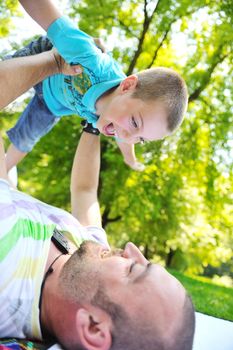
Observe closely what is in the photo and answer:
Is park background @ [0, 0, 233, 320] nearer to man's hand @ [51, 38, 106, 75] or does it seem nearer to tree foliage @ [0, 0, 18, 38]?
tree foliage @ [0, 0, 18, 38]

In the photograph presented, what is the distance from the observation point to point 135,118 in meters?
2.57

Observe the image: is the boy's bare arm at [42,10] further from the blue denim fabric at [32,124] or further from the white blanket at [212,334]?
the white blanket at [212,334]

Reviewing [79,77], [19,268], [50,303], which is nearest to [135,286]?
[50,303]

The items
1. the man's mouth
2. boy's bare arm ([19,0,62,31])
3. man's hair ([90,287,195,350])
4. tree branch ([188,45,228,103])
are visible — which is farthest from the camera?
tree branch ([188,45,228,103])

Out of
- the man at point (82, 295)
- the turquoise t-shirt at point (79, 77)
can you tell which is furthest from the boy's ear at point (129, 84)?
the man at point (82, 295)

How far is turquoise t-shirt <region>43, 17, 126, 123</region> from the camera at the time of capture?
2.55m

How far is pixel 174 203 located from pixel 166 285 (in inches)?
352

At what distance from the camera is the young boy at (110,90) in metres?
2.55

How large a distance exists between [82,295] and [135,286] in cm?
21

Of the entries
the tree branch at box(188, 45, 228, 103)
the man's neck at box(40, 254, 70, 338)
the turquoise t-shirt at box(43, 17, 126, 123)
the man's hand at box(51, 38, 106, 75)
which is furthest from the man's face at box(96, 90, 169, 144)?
the tree branch at box(188, 45, 228, 103)

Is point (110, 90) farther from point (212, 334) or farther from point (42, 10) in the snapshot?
point (212, 334)

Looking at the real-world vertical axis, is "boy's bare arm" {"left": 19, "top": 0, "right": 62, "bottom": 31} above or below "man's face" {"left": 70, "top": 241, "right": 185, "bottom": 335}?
above

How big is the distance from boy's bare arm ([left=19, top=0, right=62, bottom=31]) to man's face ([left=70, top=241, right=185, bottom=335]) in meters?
1.58

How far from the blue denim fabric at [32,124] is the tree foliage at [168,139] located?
5261mm
